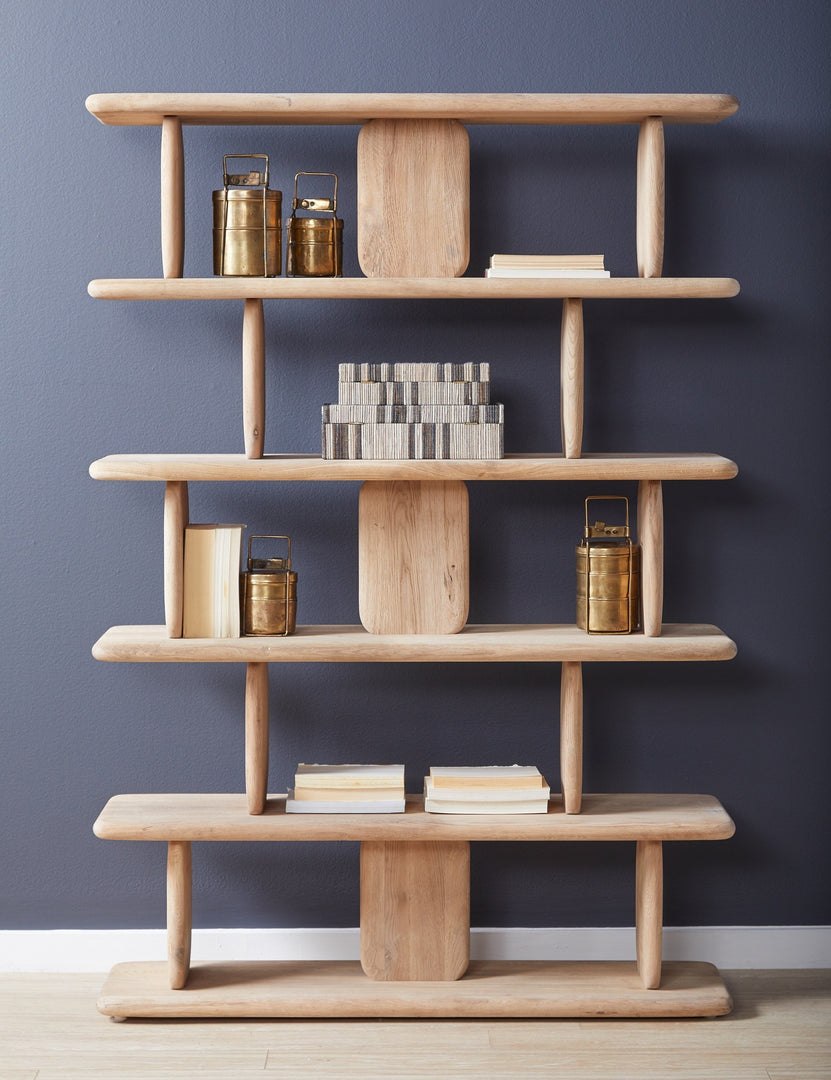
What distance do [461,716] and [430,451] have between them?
64 centimetres

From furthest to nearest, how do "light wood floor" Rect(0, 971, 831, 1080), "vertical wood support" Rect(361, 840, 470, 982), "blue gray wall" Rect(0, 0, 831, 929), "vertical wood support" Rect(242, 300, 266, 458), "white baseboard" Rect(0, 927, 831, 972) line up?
"white baseboard" Rect(0, 927, 831, 972), "blue gray wall" Rect(0, 0, 831, 929), "vertical wood support" Rect(361, 840, 470, 982), "vertical wood support" Rect(242, 300, 266, 458), "light wood floor" Rect(0, 971, 831, 1080)

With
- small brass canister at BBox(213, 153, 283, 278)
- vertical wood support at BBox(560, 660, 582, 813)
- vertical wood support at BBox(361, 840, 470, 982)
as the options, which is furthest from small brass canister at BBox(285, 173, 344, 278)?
vertical wood support at BBox(361, 840, 470, 982)

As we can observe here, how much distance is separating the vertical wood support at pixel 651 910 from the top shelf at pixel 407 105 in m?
1.45

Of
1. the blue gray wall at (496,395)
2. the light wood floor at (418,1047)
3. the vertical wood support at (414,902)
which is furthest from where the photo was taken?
the blue gray wall at (496,395)

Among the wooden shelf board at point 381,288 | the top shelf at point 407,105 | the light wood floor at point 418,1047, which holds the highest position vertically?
the top shelf at point 407,105

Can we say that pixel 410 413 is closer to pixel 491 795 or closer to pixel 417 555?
pixel 417 555

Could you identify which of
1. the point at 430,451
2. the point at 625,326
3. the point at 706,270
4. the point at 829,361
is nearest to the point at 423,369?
the point at 430,451

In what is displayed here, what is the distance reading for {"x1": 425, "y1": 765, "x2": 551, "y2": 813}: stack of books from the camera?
241cm

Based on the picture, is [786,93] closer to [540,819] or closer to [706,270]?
[706,270]

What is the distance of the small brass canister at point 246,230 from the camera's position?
2.32 meters

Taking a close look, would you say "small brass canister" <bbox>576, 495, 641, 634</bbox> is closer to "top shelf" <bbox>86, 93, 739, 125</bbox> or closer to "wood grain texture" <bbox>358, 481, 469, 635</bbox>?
"wood grain texture" <bbox>358, 481, 469, 635</bbox>

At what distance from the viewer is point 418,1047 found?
2.30 m

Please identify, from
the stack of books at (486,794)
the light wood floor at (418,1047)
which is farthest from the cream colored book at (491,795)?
the light wood floor at (418,1047)

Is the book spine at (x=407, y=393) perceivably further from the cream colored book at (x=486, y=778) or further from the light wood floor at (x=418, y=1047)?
the light wood floor at (x=418, y=1047)
